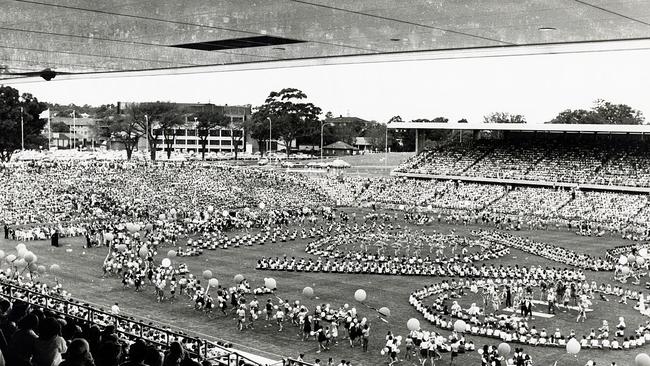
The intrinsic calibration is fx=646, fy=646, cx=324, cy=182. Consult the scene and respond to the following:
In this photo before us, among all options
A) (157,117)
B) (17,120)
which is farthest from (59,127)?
(17,120)

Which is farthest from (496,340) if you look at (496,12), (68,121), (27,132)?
(68,121)

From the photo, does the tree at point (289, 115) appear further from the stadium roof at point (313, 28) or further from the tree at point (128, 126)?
the stadium roof at point (313, 28)

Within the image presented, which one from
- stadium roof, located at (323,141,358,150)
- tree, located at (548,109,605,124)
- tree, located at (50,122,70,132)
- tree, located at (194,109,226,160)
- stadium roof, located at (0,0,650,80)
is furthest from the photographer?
tree, located at (50,122,70,132)

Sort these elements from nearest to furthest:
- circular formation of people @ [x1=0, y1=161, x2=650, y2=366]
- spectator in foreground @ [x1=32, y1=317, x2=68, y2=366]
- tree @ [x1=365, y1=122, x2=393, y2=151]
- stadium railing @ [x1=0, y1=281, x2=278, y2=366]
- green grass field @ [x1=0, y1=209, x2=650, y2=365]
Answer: spectator in foreground @ [x1=32, y1=317, x2=68, y2=366] → stadium railing @ [x1=0, y1=281, x2=278, y2=366] → circular formation of people @ [x1=0, y1=161, x2=650, y2=366] → green grass field @ [x1=0, y1=209, x2=650, y2=365] → tree @ [x1=365, y1=122, x2=393, y2=151]

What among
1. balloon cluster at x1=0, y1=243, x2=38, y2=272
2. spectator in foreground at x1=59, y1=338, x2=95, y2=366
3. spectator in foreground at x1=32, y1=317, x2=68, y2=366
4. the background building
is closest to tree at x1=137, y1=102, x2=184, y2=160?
the background building

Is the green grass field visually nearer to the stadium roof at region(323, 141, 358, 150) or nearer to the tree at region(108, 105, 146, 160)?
the tree at region(108, 105, 146, 160)

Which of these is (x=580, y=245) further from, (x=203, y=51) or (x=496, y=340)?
(x=203, y=51)

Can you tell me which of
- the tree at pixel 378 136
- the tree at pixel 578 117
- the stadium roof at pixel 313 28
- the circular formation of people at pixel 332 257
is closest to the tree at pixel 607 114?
the tree at pixel 578 117
